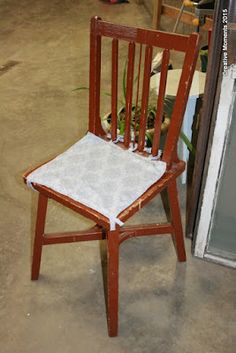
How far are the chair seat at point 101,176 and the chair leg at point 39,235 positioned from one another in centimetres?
12

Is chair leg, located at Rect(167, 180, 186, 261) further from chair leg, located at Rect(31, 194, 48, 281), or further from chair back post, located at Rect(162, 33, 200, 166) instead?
chair leg, located at Rect(31, 194, 48, 281)

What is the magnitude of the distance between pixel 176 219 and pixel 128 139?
0.36 m

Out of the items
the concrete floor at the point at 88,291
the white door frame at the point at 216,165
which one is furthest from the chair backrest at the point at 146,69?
the concrete floor at the point at 88,291

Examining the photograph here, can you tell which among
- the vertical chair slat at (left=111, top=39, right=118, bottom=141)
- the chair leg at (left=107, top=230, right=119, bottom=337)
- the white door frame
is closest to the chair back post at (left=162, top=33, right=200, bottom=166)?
the white door frame

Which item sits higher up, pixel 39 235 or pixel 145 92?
pixel 145 92

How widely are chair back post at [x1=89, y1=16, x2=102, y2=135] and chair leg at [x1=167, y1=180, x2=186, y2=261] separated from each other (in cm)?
35

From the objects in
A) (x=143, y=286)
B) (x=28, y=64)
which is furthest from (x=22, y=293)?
(x=28, y=64)

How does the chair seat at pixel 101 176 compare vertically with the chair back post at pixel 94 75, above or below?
below

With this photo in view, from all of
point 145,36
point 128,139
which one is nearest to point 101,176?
point 128,139

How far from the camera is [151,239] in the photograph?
5.95 feet

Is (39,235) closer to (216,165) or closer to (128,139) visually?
(128,139)

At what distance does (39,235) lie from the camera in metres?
1.51

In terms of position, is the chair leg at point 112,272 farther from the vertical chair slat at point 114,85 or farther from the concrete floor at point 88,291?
the vertical chair slat at point 114,85

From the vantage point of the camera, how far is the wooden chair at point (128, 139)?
125 cm
